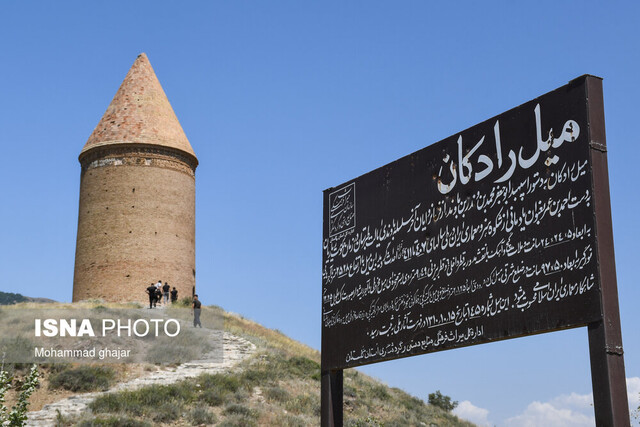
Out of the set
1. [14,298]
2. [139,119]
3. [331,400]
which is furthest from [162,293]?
[14,298]

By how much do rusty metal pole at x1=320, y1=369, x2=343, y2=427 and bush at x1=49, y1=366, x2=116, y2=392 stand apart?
1219cm

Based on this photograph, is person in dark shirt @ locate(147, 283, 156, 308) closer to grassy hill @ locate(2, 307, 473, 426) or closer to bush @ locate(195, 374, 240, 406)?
Result: grassy hill @ locate(2, 307, 473, 426)

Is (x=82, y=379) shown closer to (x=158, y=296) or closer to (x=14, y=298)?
(x=158, y=296)

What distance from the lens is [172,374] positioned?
71.9ft

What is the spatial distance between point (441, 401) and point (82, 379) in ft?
39.9

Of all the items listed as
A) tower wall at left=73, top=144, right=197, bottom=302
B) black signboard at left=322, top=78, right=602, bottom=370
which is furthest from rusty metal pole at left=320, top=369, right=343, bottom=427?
tower wall at left=73, top=144, right=197, bottom=302

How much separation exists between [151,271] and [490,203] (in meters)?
26.6

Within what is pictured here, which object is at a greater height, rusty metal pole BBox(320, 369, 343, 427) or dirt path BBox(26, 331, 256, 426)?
dirt path BBox(26, 331, 256, 426)

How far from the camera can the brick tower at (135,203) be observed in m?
33.0

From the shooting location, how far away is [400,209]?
9016 mm

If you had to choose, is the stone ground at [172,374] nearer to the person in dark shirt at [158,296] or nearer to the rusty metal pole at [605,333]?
the person in dark shirt at [158,296]

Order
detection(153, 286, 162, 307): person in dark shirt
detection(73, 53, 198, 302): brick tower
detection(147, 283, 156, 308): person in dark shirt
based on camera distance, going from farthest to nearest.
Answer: detection(73, 53, 198, 302): brick tower
detection(153, 286, 162, 307): person in dark shirt
detection(147, 283, 156, 308): person in dark shirt

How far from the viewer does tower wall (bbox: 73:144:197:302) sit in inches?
1294

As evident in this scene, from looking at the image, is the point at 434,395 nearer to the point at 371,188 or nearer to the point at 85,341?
the point at 85,341
